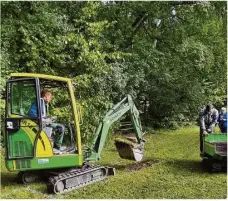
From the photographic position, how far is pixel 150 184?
6672mm

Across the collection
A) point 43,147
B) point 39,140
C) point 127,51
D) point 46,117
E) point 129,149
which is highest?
point 127,51

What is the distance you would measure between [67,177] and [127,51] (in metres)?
8.09

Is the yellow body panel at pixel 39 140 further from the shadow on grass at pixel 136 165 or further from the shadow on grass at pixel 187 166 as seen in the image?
the shadow on grass at pixel 187 166

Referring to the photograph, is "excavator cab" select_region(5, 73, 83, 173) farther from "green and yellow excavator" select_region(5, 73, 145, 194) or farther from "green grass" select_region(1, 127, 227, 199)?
"green grass" select_region(1, 127, 227, 199)

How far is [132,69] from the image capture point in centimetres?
1328

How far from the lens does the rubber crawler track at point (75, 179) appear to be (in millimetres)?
6270

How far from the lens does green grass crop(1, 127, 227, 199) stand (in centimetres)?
615

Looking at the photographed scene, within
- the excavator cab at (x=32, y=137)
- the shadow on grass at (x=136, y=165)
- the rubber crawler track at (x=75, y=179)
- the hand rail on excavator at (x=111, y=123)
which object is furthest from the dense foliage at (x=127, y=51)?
the excavator cab at (x=32, y=137)

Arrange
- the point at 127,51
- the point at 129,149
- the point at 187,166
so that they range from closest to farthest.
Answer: the point at 129,149
the point at 187,166
the point at 127,51

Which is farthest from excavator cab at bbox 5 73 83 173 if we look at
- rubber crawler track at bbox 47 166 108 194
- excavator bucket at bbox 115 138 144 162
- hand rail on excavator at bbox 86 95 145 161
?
excavator bucket at bbox 115 138 144 162

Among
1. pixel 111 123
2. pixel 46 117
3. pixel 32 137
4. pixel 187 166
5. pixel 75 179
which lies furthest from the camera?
pixel 187 166

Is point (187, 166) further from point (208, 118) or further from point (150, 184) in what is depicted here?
point (150, 184)

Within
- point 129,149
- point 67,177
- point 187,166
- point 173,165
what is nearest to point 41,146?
point 67,177

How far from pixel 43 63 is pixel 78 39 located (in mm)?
1271
